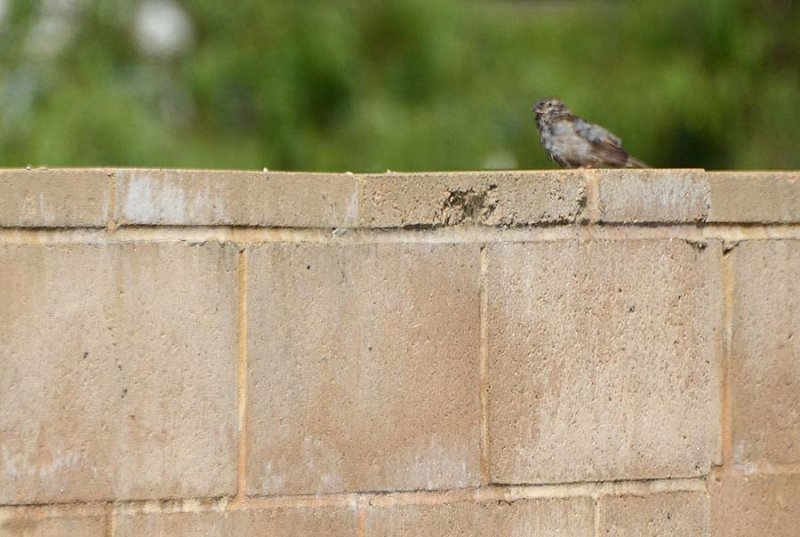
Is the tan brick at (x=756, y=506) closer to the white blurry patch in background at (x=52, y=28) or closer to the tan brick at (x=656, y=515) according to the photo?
the tan brick at (x=656, y=515)

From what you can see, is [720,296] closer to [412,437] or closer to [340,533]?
[412,437]

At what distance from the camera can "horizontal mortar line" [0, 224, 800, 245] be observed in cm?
454

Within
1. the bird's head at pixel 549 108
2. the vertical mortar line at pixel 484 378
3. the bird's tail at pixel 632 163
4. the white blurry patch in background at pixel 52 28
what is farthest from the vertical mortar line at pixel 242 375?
the white blurry patch in background at pixel 52 28

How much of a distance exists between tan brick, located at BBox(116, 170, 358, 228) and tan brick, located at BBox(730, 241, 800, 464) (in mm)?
1401

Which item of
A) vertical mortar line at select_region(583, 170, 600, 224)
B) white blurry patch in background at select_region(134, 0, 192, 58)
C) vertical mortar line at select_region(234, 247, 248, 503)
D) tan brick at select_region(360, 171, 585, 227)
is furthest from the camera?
white blurry patch in background at select_region(134, 0, 192, 58)

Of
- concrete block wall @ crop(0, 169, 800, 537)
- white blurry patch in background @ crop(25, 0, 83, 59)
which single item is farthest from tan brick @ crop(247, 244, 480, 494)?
white blurry patch in background @ crop(25, 0, 83, 59)

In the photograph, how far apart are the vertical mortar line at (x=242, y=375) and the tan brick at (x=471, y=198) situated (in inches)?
17.0

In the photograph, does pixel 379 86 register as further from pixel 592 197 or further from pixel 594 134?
pixel 592 197

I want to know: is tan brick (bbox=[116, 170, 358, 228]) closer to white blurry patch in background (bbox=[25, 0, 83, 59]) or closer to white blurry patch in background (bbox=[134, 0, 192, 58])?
white blurry patch in background (bbox=[25, 0, 83, 59])

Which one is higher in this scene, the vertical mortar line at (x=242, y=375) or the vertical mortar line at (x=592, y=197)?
the vertical mortar line at (x=592, y=197)

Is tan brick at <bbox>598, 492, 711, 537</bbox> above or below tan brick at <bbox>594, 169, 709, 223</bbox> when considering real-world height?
below

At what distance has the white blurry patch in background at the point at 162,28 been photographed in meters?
14.0

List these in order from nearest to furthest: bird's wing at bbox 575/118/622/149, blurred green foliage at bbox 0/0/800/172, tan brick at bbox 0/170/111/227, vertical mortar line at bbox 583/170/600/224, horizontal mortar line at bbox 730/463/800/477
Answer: tan brick at bbox 0/170/111/227 → vertical mortar line at bbox 583/170/600/224 → horizontal mortar line at bbox 730/463/800/477 → bird's wing at bbox 575/118/622/149 → blurred green foliage at bbox 0/0/800/172

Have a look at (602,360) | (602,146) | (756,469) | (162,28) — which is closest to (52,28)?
(162,28)
